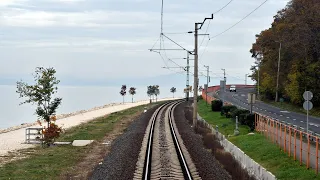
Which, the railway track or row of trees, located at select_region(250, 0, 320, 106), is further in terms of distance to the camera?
row of trees, located at select_region(250, 0, 320, 106)

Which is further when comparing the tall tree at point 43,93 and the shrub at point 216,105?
the shrub at point 216,105

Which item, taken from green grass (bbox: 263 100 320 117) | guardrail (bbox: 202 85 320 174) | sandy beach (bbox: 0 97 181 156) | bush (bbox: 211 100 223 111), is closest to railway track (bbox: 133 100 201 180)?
guardrail (bbox: 202 85 320 174)

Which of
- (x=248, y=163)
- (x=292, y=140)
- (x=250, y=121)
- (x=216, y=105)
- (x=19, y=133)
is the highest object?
(x=216, y=105)

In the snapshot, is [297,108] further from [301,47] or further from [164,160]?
[164,160]

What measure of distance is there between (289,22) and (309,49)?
9351 millimetres

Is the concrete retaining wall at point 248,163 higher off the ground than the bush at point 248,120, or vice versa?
the bush at point 248,120

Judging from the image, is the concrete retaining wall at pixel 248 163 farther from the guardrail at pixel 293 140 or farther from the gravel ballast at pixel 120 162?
the gravel ballast at pixel 120 162

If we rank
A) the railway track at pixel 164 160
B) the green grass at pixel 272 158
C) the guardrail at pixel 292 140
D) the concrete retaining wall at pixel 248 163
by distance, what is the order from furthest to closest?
the railway track at pixel 164 160 → the guardrail at pixel 292 140 → the concrete retaining wall at pixel 248 163 → the green grass at pixel 272 158

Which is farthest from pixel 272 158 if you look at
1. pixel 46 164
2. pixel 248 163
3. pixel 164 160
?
pixel 46 164

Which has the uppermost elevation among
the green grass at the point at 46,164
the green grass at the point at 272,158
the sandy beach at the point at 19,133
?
the green grass at the point at 272,158

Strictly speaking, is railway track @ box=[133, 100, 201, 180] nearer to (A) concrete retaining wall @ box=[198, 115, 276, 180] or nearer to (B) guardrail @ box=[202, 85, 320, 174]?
(A) concrete retaining wall @ box=[198, 115, 276, 180]

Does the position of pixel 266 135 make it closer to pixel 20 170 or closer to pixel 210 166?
pixel 210 166

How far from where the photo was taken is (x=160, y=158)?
22.8 m

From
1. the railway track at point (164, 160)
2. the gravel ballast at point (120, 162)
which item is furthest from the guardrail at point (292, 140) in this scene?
the gravel ballast at point (120, 162)
